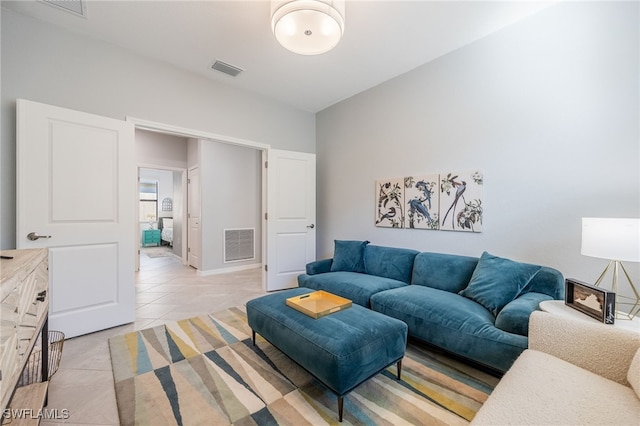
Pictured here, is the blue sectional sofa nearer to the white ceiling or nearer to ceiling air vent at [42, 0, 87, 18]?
the white ceiling

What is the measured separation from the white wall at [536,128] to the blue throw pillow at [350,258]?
0.44 metres

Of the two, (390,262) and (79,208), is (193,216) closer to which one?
(79,208)

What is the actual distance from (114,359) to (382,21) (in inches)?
139

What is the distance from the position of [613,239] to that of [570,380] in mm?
902

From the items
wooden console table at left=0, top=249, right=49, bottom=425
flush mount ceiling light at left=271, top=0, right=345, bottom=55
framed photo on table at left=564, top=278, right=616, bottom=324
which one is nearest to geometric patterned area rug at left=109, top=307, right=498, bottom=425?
wooden console table at left=0, top=249, right=49, bottom=425

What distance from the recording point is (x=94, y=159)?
2.47 meters

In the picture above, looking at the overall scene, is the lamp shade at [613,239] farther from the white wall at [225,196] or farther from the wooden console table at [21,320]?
the white wall at [225,196]

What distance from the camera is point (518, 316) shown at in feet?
5.50

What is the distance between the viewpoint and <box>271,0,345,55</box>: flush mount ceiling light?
1680 mm

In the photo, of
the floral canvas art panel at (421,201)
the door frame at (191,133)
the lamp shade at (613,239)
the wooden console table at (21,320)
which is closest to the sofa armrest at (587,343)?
the lamp shade at (613,239)

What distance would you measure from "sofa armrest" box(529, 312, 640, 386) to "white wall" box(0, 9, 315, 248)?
11.7 ft

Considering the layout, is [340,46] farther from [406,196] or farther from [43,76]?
[43,76]

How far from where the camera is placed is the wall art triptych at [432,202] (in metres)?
2.65

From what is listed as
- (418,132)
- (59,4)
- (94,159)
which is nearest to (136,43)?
(59,4)
